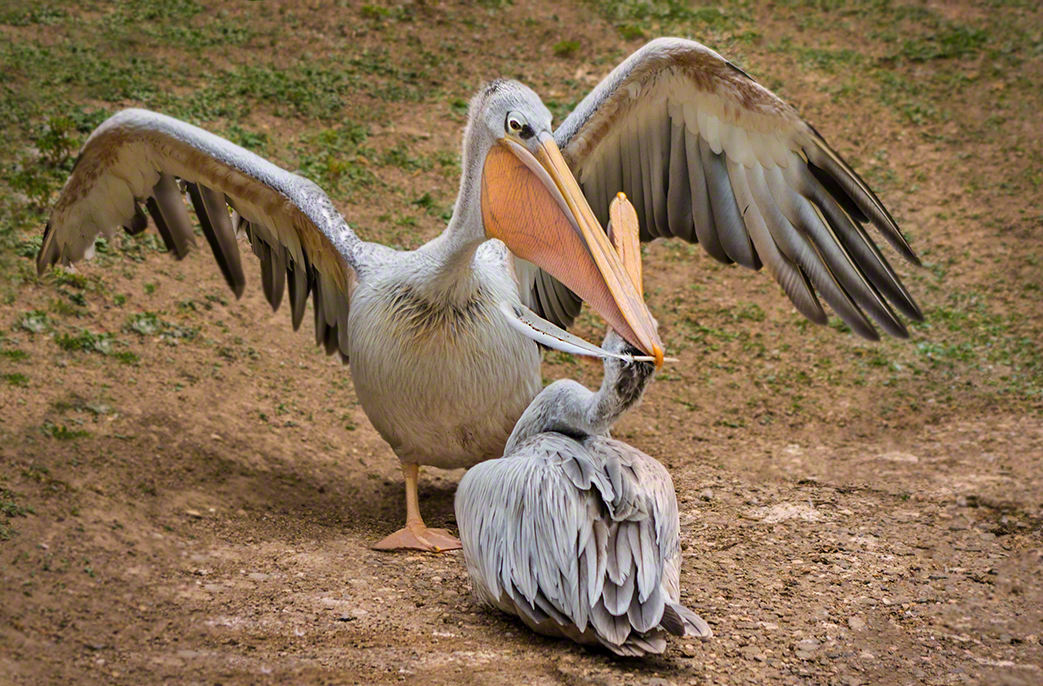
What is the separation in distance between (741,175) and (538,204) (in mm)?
1131

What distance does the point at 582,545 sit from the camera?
288cm

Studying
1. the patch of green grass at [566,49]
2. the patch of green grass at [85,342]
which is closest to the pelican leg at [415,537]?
the patch of green grass at [85,342]

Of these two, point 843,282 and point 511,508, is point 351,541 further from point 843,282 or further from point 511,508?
point 843,282

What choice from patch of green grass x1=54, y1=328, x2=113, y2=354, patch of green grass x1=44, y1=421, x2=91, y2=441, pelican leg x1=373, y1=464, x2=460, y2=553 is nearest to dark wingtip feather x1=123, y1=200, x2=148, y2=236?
patch of green grass x1=54, y1=328, x2=113, y2=354

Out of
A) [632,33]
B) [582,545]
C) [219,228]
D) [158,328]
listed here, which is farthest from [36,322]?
[632,33]

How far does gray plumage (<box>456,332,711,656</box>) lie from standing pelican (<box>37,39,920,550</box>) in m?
0.61

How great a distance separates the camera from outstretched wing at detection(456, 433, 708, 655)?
2828mm

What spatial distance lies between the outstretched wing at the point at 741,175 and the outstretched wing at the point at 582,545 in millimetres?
1125

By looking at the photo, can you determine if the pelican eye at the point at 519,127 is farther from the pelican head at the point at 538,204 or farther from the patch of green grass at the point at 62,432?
the patch of green grass at the point at 62,432

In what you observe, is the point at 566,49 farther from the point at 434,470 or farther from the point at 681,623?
the point at 681,623

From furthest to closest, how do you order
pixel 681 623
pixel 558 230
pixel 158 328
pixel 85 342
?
pixel 158 328, pixel 85 342, pixel 558 230, pixel 681 623

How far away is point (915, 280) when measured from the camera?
20.8 feet

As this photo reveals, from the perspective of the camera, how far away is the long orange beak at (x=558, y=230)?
2.81 metres

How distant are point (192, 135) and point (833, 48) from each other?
719cm
